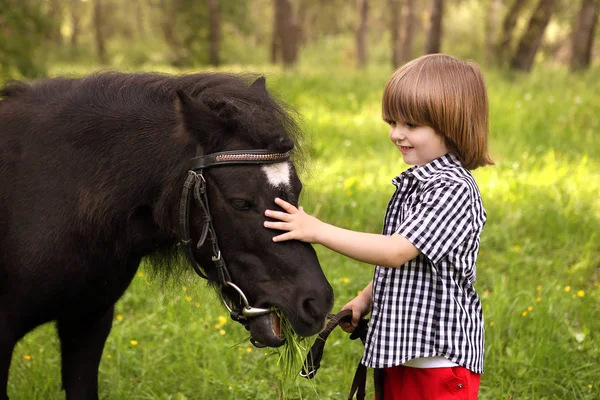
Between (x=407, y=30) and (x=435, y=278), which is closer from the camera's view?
(x=435, y=278)

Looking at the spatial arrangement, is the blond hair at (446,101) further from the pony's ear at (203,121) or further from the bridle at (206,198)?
the pony's ear at (203,121)

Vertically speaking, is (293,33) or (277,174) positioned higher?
(293,33)

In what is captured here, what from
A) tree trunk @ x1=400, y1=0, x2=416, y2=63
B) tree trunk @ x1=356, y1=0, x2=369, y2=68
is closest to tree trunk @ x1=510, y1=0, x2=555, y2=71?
tree trunk @ x1=400, y1=0, x2=416, y2=63

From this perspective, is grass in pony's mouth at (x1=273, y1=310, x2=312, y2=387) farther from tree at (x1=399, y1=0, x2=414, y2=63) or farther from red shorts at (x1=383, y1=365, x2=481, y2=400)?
tree at (x1=399, y1=0, x2=414, y2=63)

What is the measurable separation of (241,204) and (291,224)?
0.19 m

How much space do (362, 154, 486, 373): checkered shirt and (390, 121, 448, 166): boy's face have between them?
43 mm

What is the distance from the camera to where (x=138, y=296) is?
4.62 metres

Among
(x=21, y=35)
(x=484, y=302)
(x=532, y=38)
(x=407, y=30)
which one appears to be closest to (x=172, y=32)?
(x=407, y=30)

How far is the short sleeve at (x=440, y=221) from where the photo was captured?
2.15 meters

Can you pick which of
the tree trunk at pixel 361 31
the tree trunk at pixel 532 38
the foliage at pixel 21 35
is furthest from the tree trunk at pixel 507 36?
the tree trunk at pixel 361 31

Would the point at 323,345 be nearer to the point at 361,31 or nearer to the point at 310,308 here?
the point at 310,308

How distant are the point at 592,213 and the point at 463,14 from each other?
97.0 feet

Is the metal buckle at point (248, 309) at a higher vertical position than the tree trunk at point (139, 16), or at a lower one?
lower

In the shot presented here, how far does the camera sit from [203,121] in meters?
2.23
